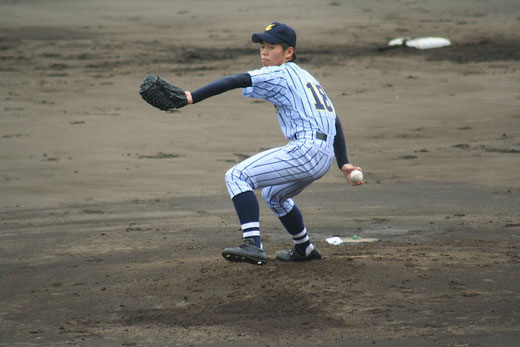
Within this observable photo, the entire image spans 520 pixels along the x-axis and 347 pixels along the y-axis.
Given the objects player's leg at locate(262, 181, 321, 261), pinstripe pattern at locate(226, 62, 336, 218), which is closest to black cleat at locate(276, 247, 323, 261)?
player's leg at locate(262, 181, 321, 261)

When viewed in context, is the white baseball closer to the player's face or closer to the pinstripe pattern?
the pinstripe pattern

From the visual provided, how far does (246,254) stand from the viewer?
5262mm

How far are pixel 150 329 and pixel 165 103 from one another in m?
1.25

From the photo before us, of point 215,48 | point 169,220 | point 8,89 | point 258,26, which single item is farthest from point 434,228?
point 258,26

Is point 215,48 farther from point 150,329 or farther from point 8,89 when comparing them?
point 150,329

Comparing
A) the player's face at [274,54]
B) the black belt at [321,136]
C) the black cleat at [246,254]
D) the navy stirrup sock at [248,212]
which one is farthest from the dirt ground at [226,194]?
the player's face at [274,54]

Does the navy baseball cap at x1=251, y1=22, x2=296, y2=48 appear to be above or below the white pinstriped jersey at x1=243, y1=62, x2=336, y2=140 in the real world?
above

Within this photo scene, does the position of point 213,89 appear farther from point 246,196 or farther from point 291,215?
point 291,215

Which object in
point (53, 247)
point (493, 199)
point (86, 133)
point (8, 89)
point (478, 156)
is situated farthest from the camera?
point (8, 89)

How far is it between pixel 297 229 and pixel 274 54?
111 centimetres

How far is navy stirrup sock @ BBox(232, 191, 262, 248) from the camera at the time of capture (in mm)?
5211

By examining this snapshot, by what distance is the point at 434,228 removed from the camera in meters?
7.35

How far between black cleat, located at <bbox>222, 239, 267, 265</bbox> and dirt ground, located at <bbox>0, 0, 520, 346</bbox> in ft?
0.33

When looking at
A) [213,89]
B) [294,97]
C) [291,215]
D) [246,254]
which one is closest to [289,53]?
[294,97]
